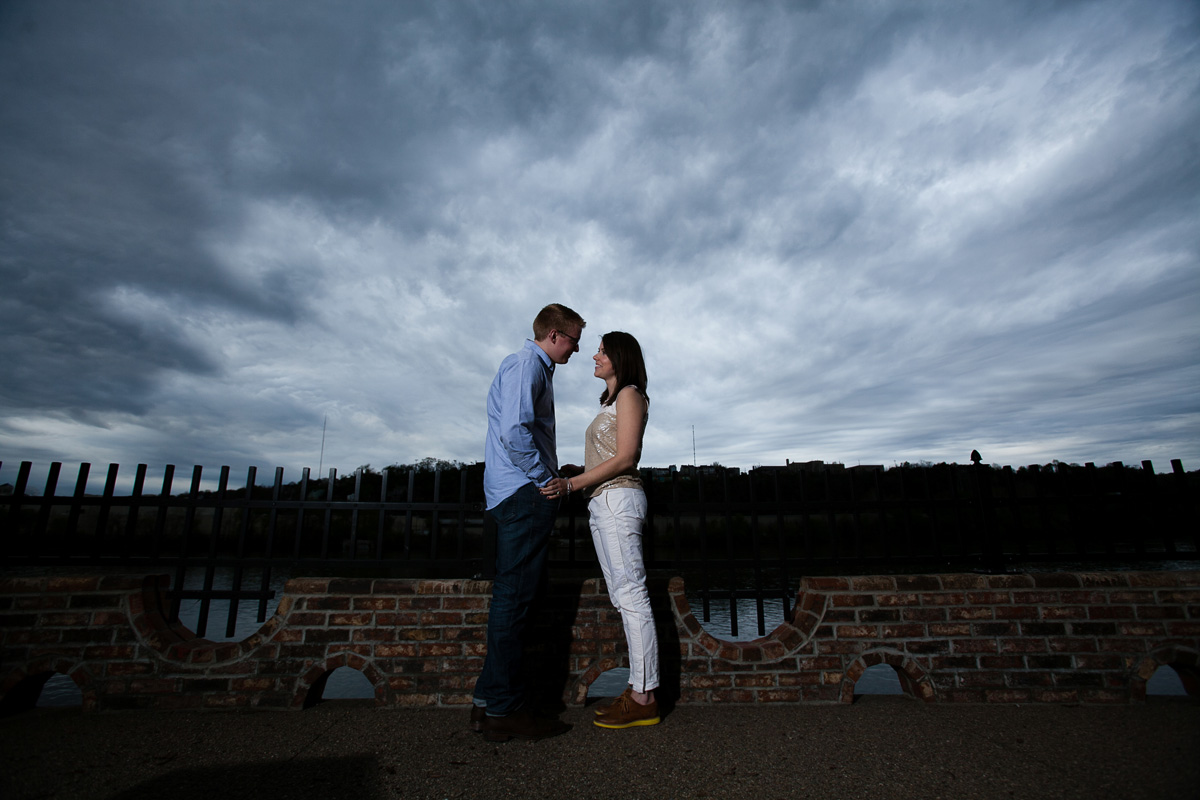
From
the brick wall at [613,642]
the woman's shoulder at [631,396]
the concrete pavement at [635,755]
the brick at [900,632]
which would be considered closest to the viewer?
the concrete pavement at [635,755]

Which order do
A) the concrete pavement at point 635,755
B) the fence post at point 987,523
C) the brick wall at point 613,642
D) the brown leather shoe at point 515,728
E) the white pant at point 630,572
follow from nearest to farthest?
1. the concrete pavement at point 635,755
2. the brown leather shoe at point 515,728
3. the white pant at point 630,572
4. the brick wall at point 613,642
5. the fence post at point 987,523

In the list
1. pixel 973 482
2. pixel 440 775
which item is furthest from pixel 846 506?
pixel 440 775

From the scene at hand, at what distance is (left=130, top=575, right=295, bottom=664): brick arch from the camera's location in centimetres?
259

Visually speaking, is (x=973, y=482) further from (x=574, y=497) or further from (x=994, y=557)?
(x=574, y=497)

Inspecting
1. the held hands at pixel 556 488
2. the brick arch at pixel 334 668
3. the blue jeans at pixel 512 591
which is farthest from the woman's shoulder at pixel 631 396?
the brick arch at pixel 334 668

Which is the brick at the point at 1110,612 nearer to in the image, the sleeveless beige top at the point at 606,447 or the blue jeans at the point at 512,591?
the sleeveless beige top at the point at 606,447

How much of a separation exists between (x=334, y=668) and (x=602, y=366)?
2.00 meters

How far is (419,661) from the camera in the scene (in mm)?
2643

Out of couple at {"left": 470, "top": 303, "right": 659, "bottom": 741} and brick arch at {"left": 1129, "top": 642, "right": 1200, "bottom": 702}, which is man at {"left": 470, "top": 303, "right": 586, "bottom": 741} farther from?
brick arch at {"left": 1129, "top": 642, "right": 1200, "bottom": 702}

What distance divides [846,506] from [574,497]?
1.53m

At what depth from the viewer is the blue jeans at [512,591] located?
220 cm

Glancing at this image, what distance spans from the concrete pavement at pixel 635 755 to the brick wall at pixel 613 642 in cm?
11

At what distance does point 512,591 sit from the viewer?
2.24m

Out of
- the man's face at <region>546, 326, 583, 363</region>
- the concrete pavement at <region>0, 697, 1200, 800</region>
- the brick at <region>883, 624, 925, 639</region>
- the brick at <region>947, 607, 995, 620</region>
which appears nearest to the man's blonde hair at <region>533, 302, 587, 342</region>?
the man's face at <region>546, 326, 583, 363</region>
